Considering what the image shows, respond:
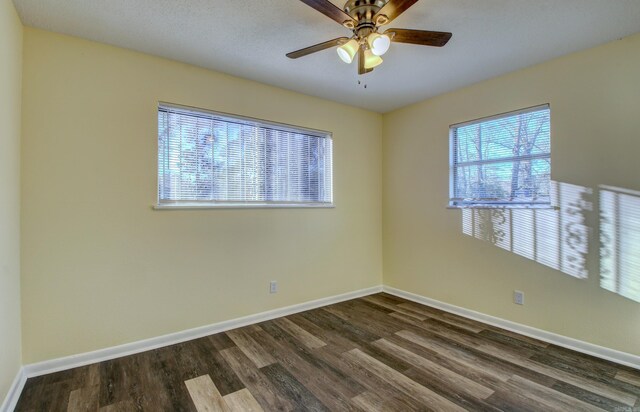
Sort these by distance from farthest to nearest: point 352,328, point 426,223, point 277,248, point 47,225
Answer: point 426,223 < point 277,248 < point 352,328 < point 47,225

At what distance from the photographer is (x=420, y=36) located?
6.03 ft

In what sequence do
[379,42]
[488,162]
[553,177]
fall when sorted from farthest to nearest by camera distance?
1. [488,162]
2. [553,177]
3. [379,42]

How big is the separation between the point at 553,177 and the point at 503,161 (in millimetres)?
458

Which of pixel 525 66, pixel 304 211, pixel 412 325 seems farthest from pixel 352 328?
pixel 525 66

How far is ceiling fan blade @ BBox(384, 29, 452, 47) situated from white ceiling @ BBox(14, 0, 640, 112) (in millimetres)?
259

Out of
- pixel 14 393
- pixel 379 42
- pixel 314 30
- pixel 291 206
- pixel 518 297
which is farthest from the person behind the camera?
pixel 291 206

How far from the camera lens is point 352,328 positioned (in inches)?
117

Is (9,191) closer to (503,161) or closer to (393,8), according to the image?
(393,8)

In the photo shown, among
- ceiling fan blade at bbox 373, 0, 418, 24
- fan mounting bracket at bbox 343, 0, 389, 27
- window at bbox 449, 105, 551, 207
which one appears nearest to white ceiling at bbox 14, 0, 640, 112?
fan mounting bracket at bbox 343, 0, 389, 27

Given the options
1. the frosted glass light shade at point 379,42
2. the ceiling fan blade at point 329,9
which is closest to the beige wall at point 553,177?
the frosted glass light shade at point 379,42

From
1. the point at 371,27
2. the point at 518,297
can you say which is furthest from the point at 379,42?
the point at 518,297

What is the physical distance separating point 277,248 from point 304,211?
527 millimetres

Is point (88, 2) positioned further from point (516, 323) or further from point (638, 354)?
point (638, 354)

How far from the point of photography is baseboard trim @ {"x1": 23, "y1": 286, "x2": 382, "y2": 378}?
2.20 m
